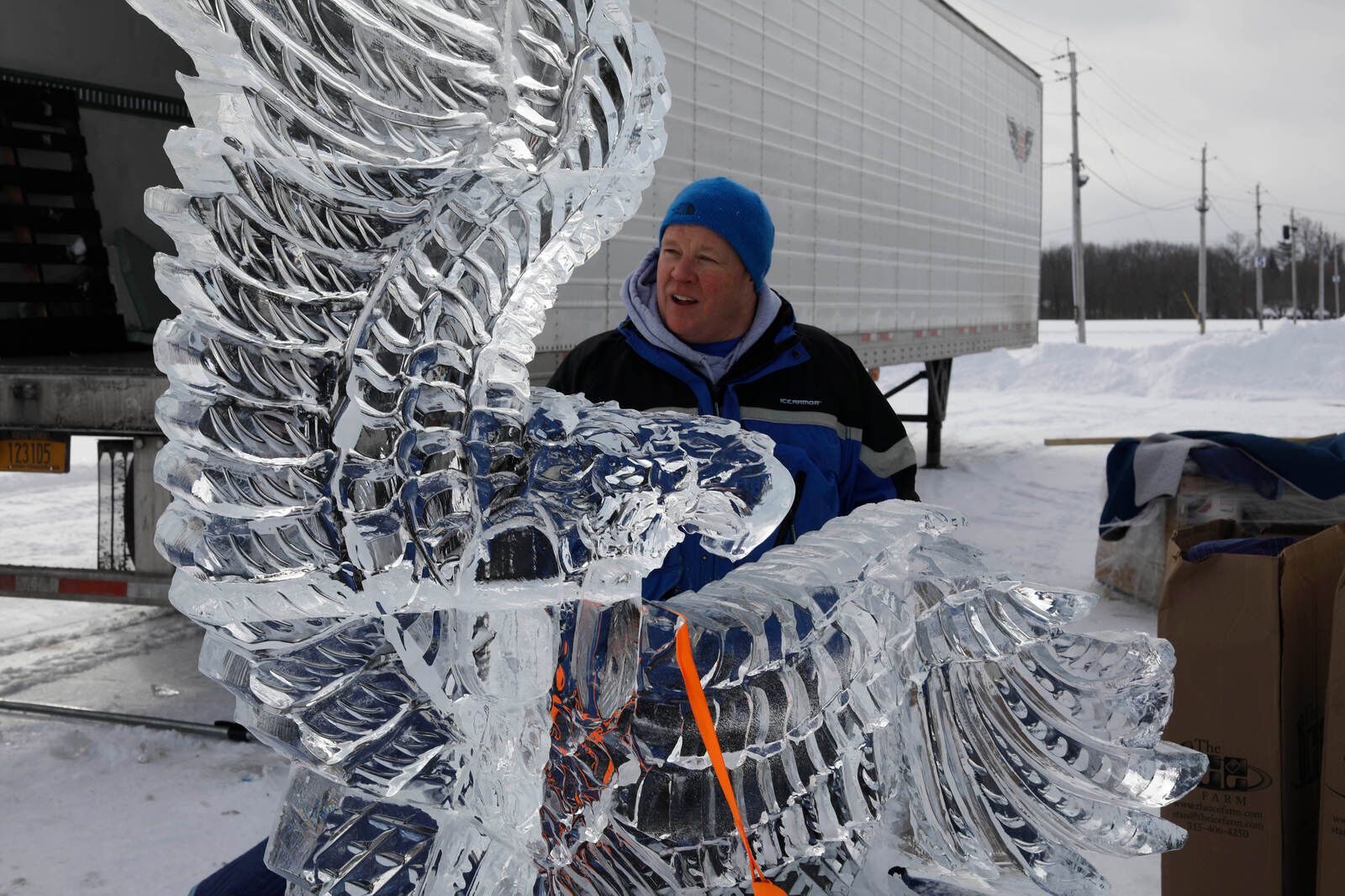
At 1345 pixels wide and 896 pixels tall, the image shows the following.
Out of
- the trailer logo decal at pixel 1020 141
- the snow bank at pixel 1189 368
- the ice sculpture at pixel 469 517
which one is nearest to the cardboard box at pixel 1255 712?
the ice sculpture at pixel 469 517

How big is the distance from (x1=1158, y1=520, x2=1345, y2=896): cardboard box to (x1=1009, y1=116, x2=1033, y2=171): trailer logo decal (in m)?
8.50

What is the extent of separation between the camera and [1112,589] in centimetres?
535

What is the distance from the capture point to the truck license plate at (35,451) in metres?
3.33

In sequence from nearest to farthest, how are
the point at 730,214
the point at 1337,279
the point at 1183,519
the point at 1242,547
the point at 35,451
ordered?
the point at 730,214, the point at 1242,547, the point at 35,451, the point at 1183,519, the point at 1337,279

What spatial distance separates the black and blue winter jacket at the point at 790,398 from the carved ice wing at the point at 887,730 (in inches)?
35.5

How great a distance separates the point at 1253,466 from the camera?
4.72 m

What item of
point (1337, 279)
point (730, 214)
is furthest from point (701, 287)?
point (1337, 279)

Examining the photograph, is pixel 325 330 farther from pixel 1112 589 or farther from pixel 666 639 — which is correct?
pixel 1112 589

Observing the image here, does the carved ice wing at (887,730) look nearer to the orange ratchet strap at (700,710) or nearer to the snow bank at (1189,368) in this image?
the orange ratchet strap at (700,710)

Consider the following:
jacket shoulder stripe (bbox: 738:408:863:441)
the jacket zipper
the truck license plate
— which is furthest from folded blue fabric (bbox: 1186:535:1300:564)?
the truck license plate

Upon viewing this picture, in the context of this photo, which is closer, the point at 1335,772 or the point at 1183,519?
the point at 1335,772

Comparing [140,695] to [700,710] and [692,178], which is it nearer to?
[692,178]

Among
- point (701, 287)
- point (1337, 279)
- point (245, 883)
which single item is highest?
point (1337, 279)

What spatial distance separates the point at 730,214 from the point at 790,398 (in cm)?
40
